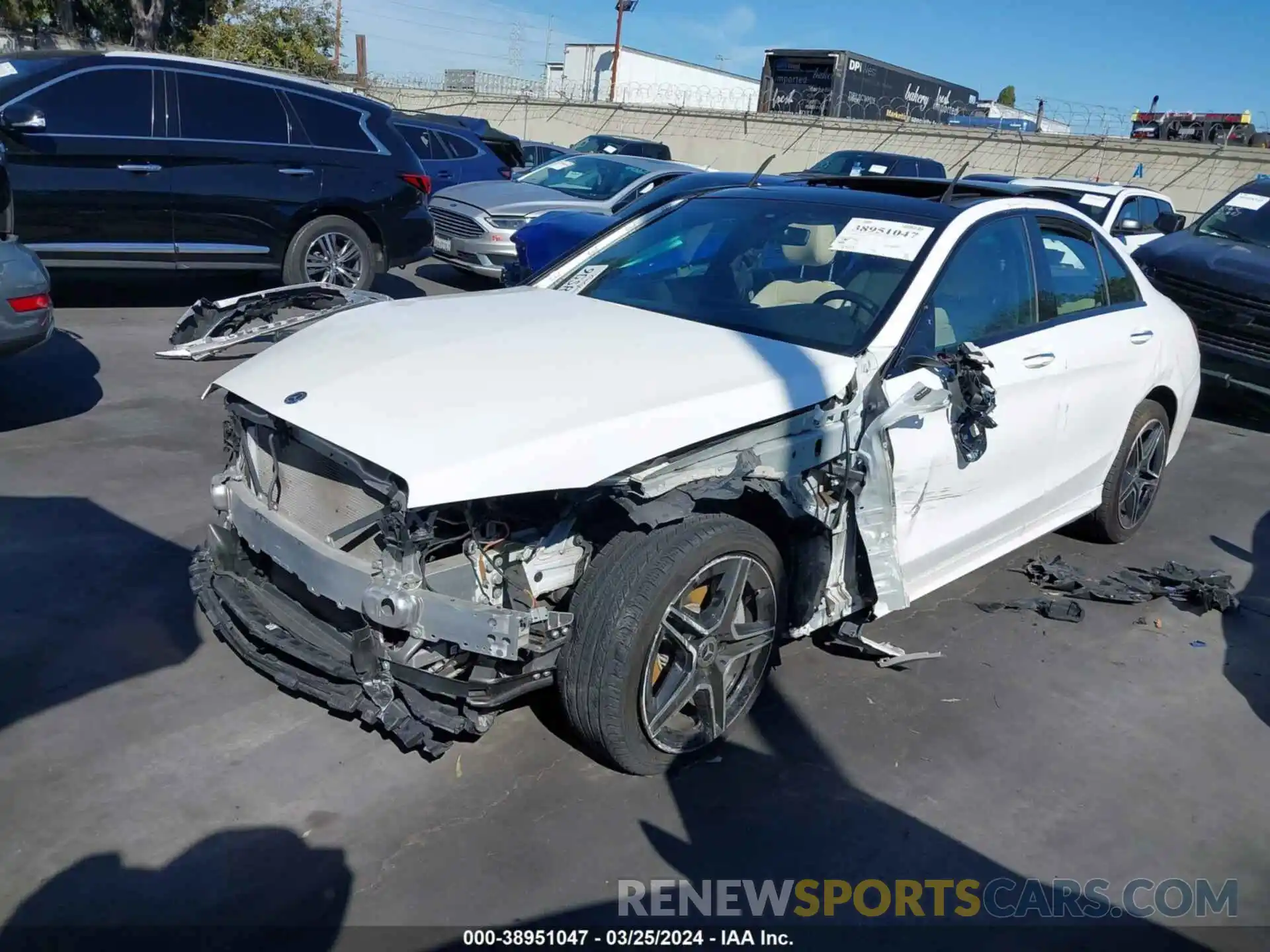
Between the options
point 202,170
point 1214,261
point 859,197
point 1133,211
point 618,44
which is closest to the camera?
point 859,197

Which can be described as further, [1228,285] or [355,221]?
[355,221]

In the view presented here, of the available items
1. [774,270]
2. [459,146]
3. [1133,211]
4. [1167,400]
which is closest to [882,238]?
[774,270]

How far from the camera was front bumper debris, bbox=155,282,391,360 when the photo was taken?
4914 mm

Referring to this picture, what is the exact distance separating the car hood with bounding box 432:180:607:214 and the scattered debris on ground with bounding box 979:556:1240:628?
24.1 ft

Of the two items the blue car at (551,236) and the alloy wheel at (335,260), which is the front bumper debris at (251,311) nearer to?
the blue car at (551,236)

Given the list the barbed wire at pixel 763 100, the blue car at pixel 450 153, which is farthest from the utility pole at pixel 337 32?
the blue car at pixel 450 153

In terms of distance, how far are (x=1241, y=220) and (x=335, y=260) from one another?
28.2ft

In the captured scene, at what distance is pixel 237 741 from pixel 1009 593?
3.58 m

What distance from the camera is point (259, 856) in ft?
9.16

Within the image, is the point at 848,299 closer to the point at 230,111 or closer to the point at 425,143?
the point at 230,111

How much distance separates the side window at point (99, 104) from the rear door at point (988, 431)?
274 inches

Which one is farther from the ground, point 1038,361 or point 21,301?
point 1038,361

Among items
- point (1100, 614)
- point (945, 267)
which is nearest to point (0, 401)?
point (945, 267)

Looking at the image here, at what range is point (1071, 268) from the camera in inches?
188
